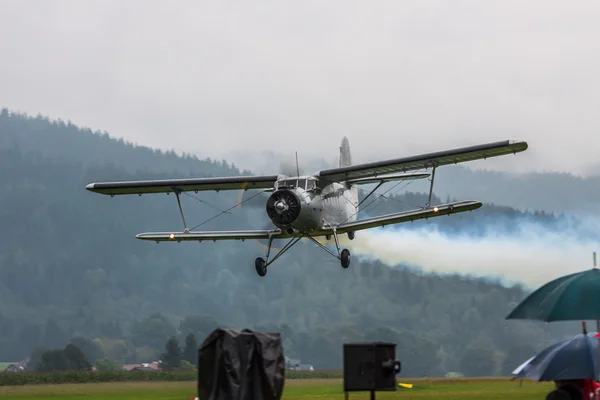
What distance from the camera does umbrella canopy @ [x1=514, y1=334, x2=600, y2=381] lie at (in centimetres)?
1775

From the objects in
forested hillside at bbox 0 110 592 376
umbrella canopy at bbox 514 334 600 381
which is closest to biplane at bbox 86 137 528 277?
forested hillside at bbox 0 110 592 376

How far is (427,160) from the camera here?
128 feet

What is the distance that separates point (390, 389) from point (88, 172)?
293 ft

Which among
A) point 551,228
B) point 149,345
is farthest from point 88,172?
point 551,228

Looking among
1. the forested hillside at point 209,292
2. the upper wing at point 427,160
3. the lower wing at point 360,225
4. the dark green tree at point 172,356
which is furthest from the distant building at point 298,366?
the upper wing at point 427,160

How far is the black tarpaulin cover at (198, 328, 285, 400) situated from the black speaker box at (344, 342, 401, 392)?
1.37 meters

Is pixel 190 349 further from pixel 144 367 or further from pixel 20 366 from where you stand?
→ pixel 20 366

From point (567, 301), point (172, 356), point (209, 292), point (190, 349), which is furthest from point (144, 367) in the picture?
point (567, 301)

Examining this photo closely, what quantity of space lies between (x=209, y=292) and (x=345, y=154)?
69.7 feet

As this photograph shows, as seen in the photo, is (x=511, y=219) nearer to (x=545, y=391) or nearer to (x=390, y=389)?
(x=545, y=391)

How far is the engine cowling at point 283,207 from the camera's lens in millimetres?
37688

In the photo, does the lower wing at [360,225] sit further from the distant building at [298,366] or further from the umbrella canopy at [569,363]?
the umbrella canopy at [569,363]

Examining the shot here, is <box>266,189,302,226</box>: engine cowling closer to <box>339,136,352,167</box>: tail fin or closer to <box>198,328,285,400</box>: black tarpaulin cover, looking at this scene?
<box>339,136,352,167</box>: tail fin

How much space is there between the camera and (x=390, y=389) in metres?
18.5
